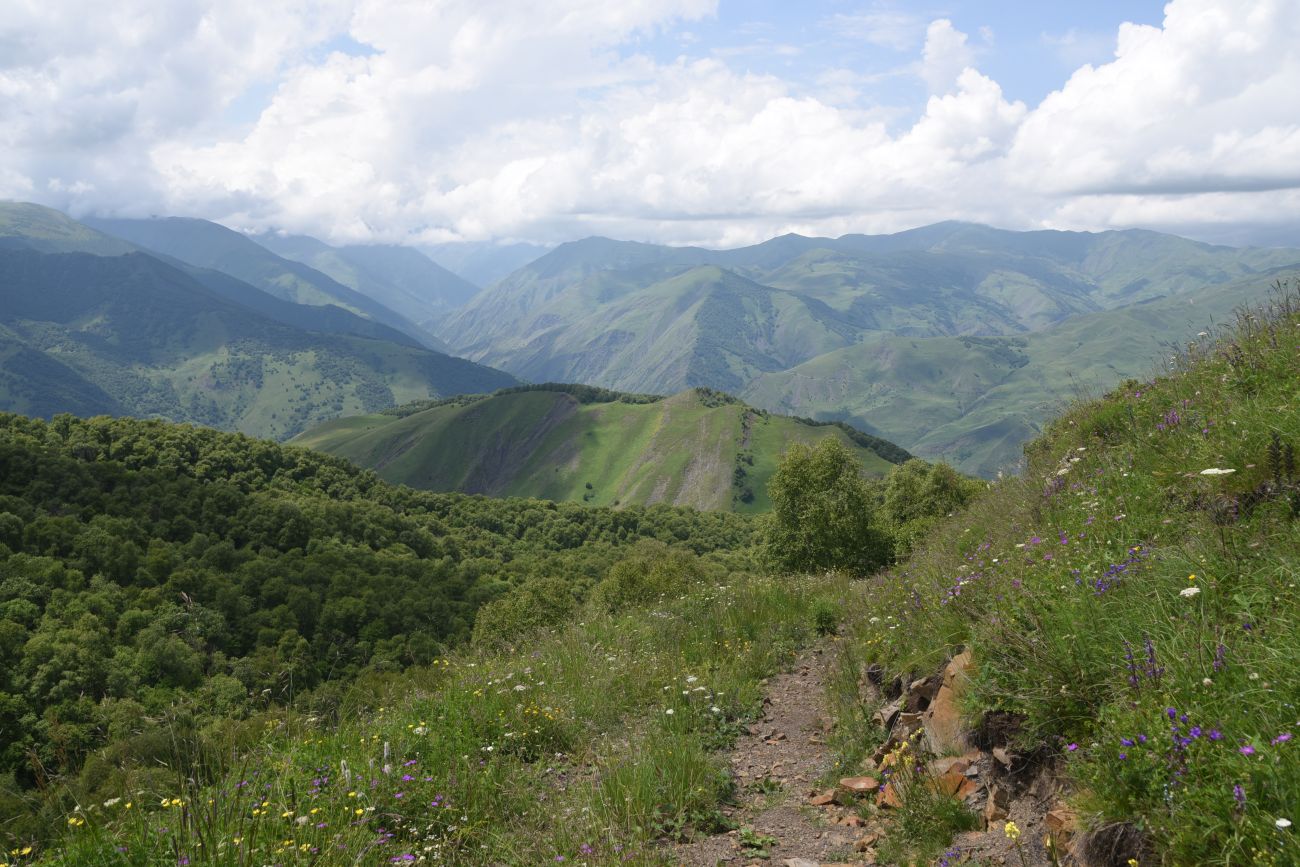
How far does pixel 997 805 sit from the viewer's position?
15.9ft

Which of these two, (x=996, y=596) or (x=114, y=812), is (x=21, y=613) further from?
(x=996, y=596)

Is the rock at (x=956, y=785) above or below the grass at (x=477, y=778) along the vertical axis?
above

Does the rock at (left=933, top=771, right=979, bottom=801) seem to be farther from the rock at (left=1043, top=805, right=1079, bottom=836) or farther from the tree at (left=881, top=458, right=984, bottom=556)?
the tree at (left=881, top=458, right=984, bottom=556)

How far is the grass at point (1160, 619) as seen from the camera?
338 cm

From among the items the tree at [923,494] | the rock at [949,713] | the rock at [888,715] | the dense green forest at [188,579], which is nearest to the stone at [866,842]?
the rock at [949,713]

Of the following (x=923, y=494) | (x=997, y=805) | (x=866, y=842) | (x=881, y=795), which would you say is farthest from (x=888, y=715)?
(x=923, y=494)

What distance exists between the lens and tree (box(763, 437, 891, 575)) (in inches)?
1521

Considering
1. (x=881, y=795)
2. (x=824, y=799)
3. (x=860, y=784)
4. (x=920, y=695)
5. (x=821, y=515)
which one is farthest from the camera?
(x=821, y=515)

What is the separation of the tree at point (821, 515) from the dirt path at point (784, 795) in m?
29.2

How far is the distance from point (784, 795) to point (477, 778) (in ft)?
9.33

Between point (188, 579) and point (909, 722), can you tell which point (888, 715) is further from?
point (188, 579)

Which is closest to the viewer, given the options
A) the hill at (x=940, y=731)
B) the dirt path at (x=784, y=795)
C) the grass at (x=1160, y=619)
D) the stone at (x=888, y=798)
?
the grass at (x=1160, y=619)

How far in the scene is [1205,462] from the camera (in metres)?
6.47

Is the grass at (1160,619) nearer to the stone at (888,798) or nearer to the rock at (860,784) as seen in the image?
the stone at (888,798)
